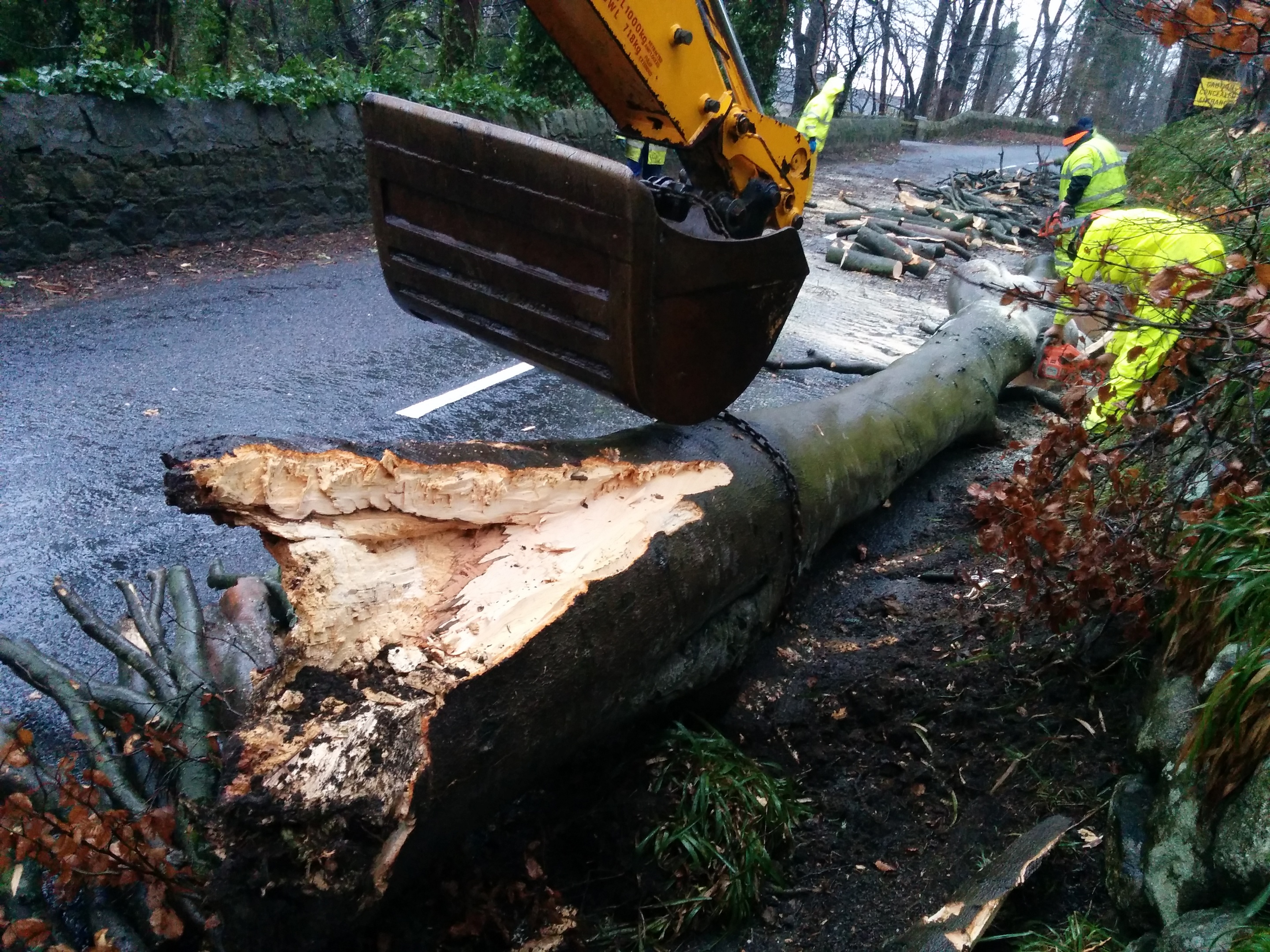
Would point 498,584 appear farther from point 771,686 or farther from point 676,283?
point 771,686

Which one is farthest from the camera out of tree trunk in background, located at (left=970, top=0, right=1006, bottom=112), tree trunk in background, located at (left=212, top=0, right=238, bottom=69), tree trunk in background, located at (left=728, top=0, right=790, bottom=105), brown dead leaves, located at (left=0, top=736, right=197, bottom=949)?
tree trunk in background, located at (left=970, top=0, right=1006, bottom=112)

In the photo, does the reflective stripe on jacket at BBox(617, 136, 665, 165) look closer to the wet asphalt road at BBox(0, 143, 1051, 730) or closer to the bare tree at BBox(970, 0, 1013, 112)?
the wet asphalt road at BBox(0, 143, 1051, 730)

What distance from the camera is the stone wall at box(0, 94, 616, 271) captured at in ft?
20.5

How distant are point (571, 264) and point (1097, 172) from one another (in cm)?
675

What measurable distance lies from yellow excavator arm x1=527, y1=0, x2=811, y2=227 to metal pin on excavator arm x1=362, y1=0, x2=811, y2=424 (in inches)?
1.7

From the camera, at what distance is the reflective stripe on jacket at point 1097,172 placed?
7641 millimetres

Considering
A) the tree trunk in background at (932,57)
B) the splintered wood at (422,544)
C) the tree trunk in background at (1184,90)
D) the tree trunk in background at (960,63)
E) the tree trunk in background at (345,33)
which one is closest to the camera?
the splintered wood at (422,544)

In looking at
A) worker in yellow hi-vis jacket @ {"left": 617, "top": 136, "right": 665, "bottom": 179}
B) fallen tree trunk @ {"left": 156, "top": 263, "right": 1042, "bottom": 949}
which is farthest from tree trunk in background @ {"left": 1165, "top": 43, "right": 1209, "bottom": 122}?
fallen tree trunk @ {"left": 156, "top": 263, "right": 1042, "bottom": 949}

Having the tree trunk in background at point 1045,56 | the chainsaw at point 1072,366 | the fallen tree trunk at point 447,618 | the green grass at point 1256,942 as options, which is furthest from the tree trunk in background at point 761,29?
the tree trunk in background at point 1045,56

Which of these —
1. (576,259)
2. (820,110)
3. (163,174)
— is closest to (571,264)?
(576,259)

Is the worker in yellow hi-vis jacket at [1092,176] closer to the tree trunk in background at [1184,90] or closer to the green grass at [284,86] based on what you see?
the green grass at [284,86]

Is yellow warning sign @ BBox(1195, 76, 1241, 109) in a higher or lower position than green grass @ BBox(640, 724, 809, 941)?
higher

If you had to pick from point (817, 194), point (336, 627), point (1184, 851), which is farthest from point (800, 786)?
point (817, 194)

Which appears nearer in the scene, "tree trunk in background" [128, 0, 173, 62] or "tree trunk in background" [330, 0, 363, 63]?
"tree trunk in background" [128, 0, 173, 62]
